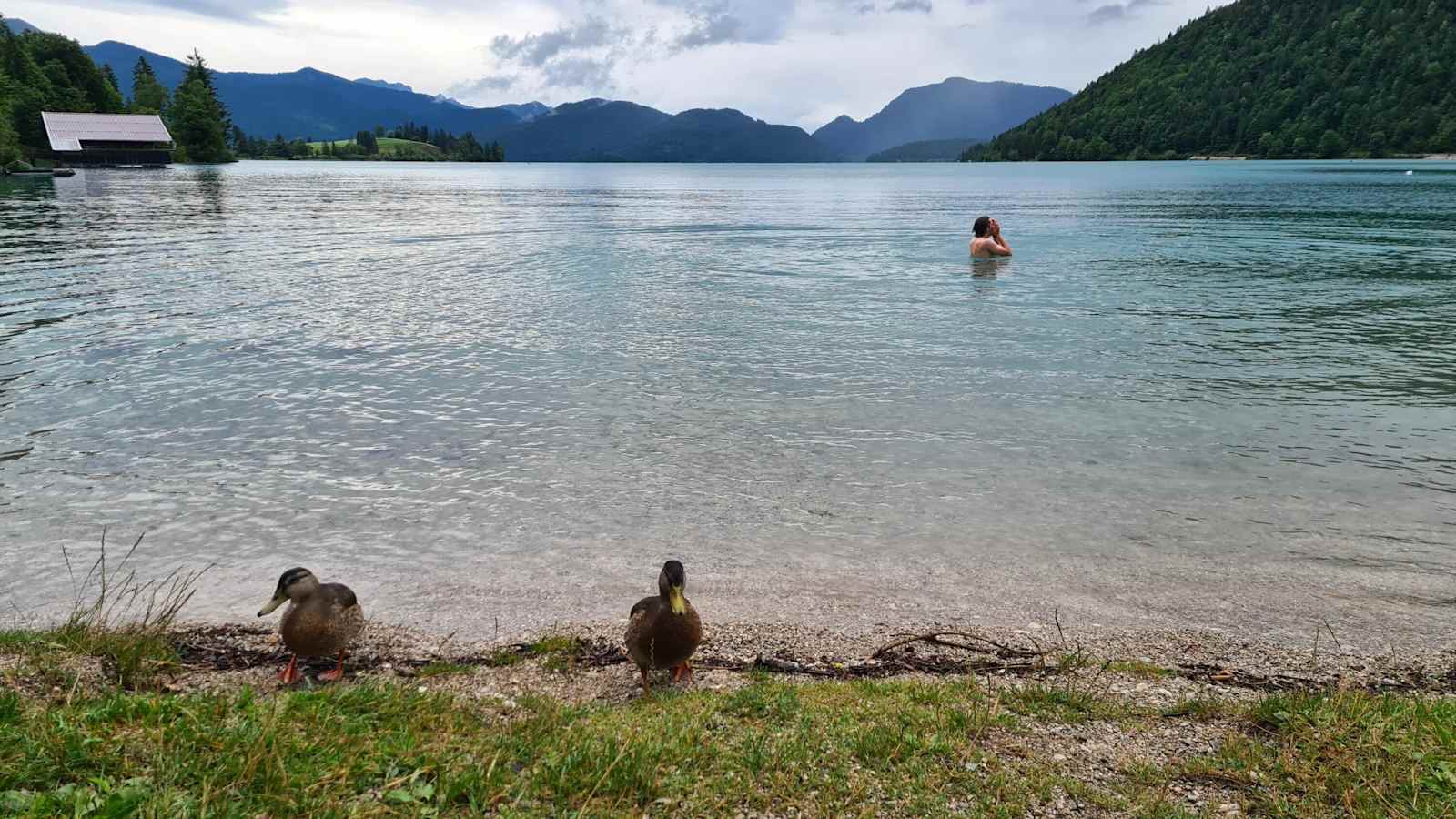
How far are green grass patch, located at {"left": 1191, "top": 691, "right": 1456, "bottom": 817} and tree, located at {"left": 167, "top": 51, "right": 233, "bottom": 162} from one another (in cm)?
22420

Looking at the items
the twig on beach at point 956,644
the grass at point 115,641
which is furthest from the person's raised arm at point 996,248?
the grass at point 115,641

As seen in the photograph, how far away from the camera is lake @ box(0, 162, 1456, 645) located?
8.49 metres

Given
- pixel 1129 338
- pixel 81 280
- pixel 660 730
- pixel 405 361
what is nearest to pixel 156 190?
pixel 81 280

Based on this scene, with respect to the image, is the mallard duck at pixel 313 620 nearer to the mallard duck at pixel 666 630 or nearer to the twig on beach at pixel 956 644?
the mallard duck at pixel 666 630

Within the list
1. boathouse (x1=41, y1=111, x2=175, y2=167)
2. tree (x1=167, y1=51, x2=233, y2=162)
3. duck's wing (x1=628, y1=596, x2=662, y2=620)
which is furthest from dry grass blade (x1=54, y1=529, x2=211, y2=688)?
tree (x1=167, y1=51, x2=233, y2=162)

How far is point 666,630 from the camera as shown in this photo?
20.5 feet

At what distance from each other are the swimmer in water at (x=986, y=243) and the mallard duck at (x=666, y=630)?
94.0ft

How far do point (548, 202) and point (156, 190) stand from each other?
37.1 metres

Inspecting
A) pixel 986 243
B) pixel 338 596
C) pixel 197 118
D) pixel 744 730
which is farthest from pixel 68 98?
pixel 744 730

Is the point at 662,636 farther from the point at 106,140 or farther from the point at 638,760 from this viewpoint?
the point at 106,140

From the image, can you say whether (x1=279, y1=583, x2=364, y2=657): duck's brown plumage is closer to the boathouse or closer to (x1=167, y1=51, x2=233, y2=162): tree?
the boathouse

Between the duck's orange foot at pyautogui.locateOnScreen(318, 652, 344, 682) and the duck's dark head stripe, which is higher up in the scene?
the duck's dark head stripe

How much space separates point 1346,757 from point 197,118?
742ft

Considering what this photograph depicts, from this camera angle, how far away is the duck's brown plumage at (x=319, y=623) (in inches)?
257
